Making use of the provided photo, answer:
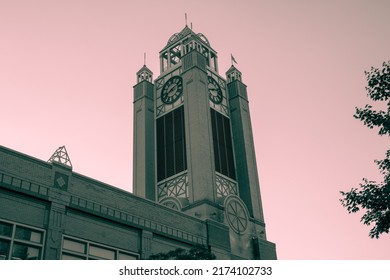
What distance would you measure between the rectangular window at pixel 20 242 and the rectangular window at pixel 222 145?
27434 millimetres

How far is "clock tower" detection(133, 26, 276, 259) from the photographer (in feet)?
163

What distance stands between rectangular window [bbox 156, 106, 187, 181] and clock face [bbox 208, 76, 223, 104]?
4709 mm

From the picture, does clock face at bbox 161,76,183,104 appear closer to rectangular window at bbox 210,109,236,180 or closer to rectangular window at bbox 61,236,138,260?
rectangular window at bbox 210,109,236,180

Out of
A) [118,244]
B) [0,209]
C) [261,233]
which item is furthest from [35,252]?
[261,233]

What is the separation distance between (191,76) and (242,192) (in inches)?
599

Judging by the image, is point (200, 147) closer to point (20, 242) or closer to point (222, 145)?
point (222, 145)

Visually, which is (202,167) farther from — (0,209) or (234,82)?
(0,209)

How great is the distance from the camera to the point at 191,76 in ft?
190

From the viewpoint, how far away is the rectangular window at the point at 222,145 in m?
55.5

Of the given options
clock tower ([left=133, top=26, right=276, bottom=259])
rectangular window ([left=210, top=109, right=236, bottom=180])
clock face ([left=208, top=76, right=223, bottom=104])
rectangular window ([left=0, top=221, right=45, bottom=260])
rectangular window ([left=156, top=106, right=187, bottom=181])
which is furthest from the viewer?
clock face ([left=208, top=76, right=223, bottom=104])

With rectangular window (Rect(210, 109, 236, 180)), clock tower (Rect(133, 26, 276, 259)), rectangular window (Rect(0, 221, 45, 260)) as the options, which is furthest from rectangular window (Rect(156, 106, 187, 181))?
rectangular window (Rect(0, 221, 45, 260))

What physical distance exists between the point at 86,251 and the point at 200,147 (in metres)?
22.7

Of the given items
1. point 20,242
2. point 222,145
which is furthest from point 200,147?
point 20,242

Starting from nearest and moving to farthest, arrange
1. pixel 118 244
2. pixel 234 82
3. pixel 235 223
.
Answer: pixel 118 244
pixel 235 223
pixel 234 82
